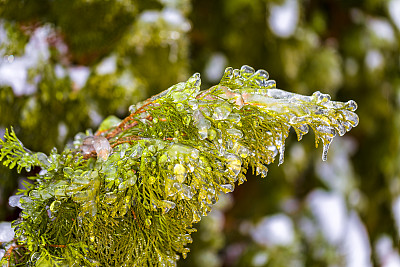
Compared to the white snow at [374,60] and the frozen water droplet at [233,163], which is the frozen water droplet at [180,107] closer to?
the frozen water droplet at [233,163]

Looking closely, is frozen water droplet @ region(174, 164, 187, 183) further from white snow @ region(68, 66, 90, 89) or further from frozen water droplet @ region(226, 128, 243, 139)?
white snow @ region(68, 66, 90, 89)

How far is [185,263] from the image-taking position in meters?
1.35

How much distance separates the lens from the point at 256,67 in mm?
1471

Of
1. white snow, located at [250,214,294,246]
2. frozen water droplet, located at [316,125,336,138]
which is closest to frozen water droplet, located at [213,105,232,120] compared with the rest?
frozen water droplet, located at [316,125,336,138]

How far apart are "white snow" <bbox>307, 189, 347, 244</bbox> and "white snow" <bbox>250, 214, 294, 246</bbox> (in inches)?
5.7

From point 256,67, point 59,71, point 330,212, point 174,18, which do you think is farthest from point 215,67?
point 330,212

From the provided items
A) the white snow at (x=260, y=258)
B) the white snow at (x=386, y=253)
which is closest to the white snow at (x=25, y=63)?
the white snow at (x=260, y=258)

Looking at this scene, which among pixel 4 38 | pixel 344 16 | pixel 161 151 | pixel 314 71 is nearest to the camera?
pixel 161 151

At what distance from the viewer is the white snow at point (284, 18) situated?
148 centimetres

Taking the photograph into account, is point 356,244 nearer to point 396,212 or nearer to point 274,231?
point 396,212

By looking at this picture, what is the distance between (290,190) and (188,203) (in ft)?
4.68

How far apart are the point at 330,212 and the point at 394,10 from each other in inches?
40.8

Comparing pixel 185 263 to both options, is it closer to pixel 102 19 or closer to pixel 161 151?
pixel 102 19

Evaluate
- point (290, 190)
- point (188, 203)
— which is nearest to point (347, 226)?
point (290, 190)
